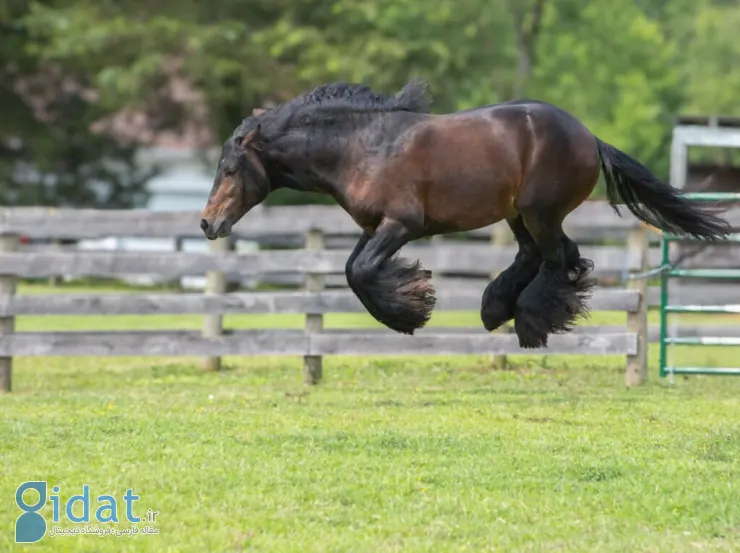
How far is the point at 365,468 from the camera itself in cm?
674

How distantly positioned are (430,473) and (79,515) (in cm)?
180

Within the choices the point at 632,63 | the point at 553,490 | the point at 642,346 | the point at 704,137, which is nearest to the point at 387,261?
the point at 553,490

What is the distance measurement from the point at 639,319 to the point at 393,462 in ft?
15.8

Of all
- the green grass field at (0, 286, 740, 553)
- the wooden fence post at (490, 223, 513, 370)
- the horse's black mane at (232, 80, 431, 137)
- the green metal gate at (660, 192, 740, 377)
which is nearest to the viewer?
the green grass field at (0, 286, 740, 553)

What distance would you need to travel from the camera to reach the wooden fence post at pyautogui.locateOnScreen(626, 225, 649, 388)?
11016mm

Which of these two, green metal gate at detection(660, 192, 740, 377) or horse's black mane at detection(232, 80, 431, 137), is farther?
green metal gate at detection(660, 192, 740, 377)

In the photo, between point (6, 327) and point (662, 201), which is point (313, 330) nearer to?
point (6, 327)

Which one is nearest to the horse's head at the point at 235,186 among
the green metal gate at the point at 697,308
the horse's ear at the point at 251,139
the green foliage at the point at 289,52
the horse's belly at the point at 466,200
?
the horse's ear at the point at 251,139

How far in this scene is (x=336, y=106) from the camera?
8.23 meters

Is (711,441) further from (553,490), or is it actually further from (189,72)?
(189,72)

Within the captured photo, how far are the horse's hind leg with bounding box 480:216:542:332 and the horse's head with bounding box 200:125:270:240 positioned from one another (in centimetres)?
163

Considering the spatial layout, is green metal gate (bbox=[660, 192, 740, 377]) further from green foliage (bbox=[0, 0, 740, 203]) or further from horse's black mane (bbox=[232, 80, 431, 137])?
green foliage (bbox=[0, 0, 740, 203])

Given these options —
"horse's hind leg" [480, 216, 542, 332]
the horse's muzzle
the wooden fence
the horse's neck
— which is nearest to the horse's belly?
"horse's hind leg" [480, 216, 542, 332]

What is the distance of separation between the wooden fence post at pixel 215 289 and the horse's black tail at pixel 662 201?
465 centimetres
